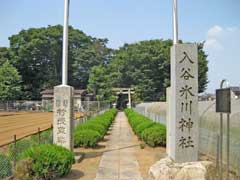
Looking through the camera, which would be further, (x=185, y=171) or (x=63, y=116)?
(x=63, y=116)

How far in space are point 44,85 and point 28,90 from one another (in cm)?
348

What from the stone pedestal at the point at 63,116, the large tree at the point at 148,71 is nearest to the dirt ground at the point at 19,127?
the stone pedestal at the point at 63,116

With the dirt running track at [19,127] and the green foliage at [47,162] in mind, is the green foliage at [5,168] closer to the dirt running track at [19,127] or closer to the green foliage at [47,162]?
the green foliage at [47,162]

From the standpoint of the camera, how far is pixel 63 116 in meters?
13.0

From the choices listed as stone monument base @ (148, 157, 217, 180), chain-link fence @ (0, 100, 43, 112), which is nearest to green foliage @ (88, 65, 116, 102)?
chain-link fence @ (0, 100, 43, 112)

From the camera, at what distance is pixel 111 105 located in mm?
73188

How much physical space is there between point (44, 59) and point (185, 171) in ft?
224

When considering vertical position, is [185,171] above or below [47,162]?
below

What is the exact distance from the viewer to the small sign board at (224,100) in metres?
7.57

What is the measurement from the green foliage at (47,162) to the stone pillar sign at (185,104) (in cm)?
292

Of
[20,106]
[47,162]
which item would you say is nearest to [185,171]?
[47,162]

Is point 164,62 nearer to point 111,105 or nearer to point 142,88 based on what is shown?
point 142,88

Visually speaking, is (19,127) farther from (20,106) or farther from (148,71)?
(20,106)

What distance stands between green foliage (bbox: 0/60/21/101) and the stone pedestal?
53.1 m
